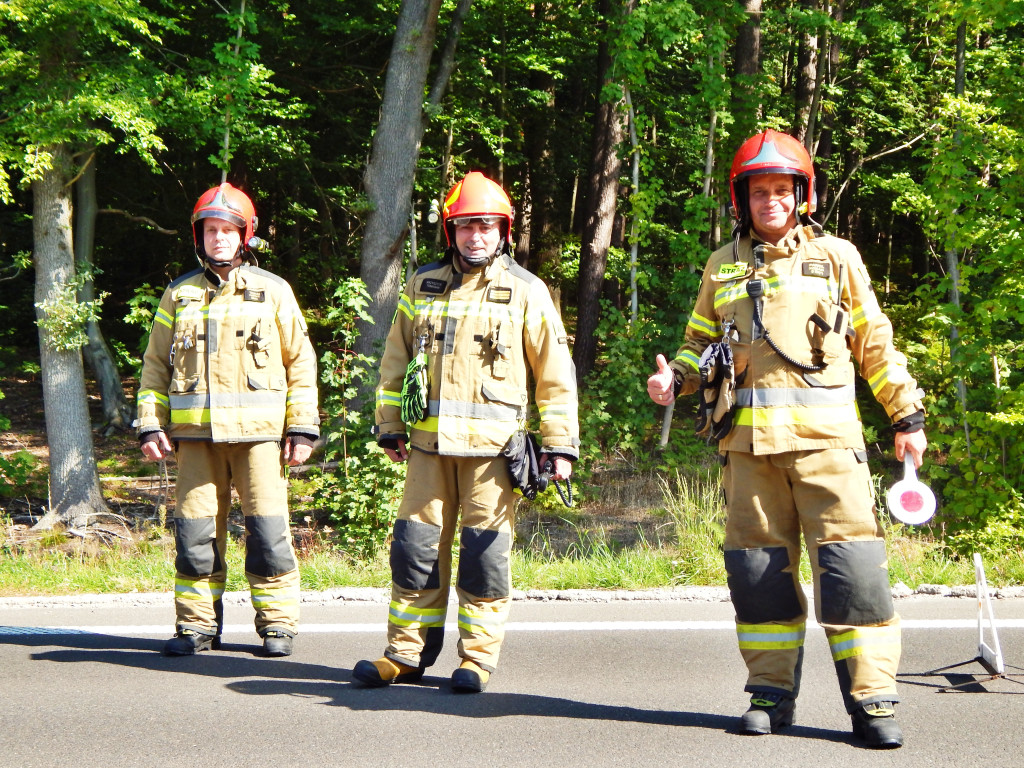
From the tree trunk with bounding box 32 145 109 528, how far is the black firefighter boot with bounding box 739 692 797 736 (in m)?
8.51

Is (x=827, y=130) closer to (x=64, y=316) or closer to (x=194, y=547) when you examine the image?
(x=64, y=316)

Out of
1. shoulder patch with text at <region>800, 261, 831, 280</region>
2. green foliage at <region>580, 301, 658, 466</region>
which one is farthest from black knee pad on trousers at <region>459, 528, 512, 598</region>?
green foliage at <region>580, 301, 658, 466</region>

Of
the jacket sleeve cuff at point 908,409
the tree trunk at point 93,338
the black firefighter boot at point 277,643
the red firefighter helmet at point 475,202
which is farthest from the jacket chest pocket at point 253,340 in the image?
the tree trunk at point 93,338

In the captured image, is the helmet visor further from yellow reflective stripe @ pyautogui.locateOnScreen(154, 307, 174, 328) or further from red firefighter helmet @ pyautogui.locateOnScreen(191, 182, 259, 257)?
yellow reflective stripe @ pyautogui.locateOnScreen(154, 307, 174, 328)

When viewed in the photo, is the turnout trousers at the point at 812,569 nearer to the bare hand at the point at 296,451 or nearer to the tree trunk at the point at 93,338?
the bare hand at the point at 296,451

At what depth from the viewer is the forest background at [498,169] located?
30.1 ft

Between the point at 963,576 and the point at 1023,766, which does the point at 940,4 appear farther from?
the point at 1023,766

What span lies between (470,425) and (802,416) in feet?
4.65

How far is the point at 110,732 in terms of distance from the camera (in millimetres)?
4023

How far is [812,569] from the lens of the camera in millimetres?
3896

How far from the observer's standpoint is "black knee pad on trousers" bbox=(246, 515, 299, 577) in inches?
207

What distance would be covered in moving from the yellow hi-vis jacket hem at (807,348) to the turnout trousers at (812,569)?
108 millimetres

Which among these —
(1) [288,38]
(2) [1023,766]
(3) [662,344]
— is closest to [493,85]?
(1) [288,38]

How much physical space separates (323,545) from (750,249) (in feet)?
15.9
